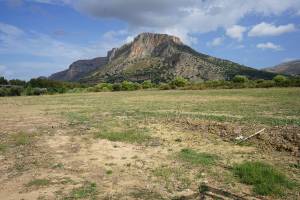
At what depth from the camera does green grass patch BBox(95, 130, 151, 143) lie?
14305mm

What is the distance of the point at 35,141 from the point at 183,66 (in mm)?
174202

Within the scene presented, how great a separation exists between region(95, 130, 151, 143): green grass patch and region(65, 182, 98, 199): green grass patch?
17.4 ft

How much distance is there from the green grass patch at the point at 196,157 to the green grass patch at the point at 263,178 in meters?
1.03

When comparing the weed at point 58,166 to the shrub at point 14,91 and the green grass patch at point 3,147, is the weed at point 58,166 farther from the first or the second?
the shrub at point 14,91

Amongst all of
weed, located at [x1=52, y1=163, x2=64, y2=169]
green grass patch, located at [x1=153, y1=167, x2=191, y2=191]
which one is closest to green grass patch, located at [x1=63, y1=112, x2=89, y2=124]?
weed, located at [x1=52, y1=163, x2=64, y2=169]

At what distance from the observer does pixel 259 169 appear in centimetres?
955

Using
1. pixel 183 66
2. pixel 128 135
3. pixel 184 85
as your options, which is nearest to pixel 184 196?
pixel 128 135

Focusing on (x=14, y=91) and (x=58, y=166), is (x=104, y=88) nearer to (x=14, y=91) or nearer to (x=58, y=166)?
(x=14, y=91)

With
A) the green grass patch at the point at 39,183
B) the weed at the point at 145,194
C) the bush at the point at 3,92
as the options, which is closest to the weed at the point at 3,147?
the green grass patch at the point at 39,183

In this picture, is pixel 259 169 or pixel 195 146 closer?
pixel 259 169

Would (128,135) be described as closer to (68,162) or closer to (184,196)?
(68,162)

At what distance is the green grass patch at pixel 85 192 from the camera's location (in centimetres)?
810

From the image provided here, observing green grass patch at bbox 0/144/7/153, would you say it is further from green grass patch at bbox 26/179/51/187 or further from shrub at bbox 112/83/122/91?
shrub at bbox 112/83/122/91

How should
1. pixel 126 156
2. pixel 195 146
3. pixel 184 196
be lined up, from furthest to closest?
pixel 195 146, pixel 126 156, pixel 184 196
